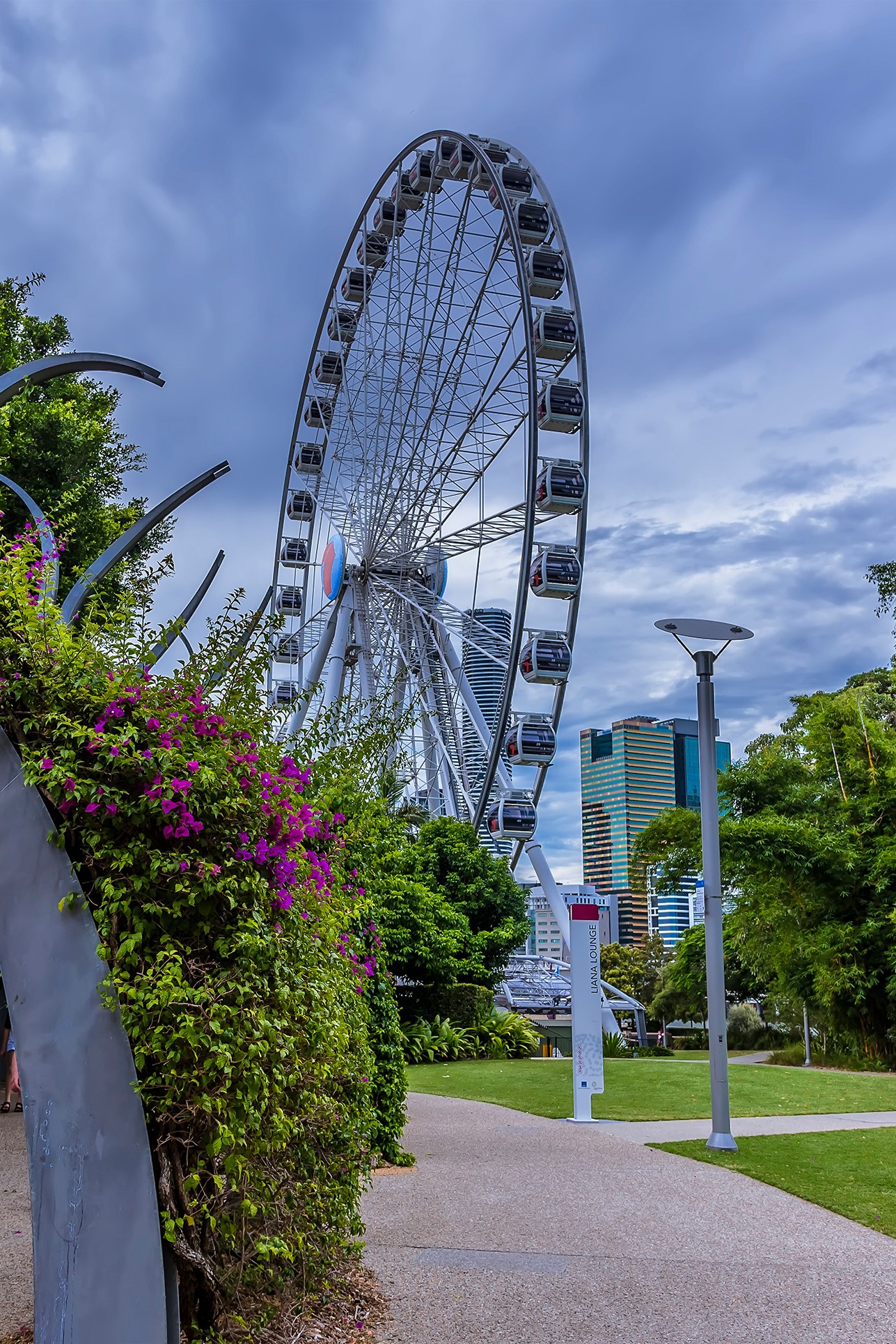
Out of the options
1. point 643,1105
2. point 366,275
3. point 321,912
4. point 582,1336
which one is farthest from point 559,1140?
point 366,275

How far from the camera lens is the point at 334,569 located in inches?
1135

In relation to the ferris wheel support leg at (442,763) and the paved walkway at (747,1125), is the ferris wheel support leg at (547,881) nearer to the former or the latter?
the ferris wheel support leg at (442,763)

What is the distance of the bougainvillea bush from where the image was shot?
147 inches

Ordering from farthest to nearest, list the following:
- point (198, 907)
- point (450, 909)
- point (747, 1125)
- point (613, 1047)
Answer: point (450, 909)
point (613, 1047)
point (747, 1125)
point (198, 907)

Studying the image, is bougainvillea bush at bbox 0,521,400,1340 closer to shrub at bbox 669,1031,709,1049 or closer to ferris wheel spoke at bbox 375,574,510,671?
ferris wheel spoke at bbox 375,574,510,671

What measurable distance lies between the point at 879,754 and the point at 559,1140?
51.3 ft

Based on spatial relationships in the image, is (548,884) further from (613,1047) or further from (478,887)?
(613,1047)

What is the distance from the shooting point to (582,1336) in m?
5.18

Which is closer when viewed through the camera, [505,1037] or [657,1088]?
[657,1088]

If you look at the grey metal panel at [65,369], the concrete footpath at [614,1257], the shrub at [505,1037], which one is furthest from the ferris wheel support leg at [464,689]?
the grey metal panel at [65,369]

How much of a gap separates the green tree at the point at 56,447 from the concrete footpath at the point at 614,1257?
9.04 metres

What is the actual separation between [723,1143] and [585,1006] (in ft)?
9.80

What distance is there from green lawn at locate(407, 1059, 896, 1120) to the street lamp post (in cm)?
326

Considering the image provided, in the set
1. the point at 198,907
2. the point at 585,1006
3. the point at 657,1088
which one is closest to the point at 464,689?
the point at 657,1088
